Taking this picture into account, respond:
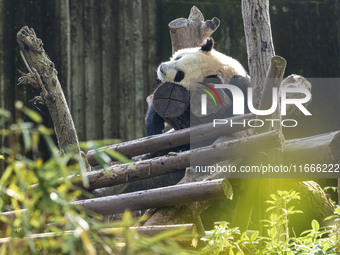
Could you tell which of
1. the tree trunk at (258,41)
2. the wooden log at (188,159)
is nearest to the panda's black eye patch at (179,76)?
the tree trunk at (258,41)

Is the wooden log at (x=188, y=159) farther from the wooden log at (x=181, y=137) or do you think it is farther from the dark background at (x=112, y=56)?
the dark background at (x=112, y=56)

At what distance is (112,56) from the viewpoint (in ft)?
23.4

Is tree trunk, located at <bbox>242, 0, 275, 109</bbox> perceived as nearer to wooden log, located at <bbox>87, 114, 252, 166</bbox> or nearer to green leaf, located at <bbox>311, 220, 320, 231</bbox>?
wooden log, located at <bbox>87, 114, 252, 166</bbox>

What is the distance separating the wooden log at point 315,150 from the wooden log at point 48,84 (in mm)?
1685

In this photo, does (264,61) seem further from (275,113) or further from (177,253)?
(177,253)

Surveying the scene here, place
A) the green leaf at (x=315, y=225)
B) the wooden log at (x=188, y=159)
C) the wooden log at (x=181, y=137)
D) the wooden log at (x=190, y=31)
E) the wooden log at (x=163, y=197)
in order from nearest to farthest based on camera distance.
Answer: the green leaf at (x=315, y=225) → the wooden log at (x=163, y=197) → the wooden log at (x=188, y=159) → the wooden log at (x=181, y=137) → the wooden log at (x=190, y=31)

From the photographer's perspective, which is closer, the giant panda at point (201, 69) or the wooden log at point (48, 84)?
the giant panda at point (201, 69)

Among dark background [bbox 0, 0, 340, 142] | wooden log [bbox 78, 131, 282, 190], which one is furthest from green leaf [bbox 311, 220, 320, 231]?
dark background [bbox 0, 0, 340, 142]

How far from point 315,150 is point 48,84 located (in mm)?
2094

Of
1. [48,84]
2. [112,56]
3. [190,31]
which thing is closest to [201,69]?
[48,84]

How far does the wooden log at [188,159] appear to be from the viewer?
3.81 m

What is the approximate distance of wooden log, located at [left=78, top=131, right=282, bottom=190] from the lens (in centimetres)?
381

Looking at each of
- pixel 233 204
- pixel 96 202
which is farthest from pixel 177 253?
pixel 233 204

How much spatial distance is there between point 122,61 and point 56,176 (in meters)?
5.77
